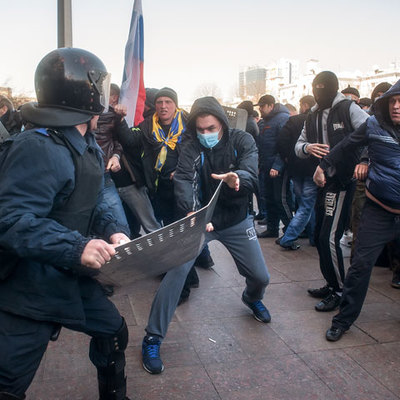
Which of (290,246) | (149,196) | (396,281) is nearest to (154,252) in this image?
(149,196)

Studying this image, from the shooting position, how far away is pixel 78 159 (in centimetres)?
199

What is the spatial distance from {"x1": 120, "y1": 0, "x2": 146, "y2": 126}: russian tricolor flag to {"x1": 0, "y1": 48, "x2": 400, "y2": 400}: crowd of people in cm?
19

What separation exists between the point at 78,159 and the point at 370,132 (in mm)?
2431

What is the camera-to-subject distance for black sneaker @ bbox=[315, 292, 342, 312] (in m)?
4.25

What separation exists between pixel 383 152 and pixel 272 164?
13.8 ft

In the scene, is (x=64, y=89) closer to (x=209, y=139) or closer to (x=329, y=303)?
(x=209, y=139)

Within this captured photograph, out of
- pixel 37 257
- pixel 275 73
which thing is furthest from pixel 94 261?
pixel 275 73

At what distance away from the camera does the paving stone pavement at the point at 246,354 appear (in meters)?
2.94

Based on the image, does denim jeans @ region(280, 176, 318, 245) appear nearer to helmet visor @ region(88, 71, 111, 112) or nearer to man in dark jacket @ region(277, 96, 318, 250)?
man in dark jacket @ region(277, 96, 318, 250)

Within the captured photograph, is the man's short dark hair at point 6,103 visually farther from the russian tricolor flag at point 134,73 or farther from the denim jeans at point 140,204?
the denim jeans at point 140,204

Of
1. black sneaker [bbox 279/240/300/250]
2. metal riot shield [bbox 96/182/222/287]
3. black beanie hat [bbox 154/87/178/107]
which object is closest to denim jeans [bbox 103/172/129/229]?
black beanie hat [bbox 154/87/178/107]

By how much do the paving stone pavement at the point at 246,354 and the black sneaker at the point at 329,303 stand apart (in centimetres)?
8

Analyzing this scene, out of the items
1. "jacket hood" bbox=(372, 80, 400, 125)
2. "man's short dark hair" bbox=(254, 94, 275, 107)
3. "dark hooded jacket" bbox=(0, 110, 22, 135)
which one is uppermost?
"man's short dark hair" bbox=(254, 94, 275, 107)

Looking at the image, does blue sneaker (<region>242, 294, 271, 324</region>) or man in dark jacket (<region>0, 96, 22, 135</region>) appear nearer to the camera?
blue sneaker (<region>242, 294, 271, 324</region>)
